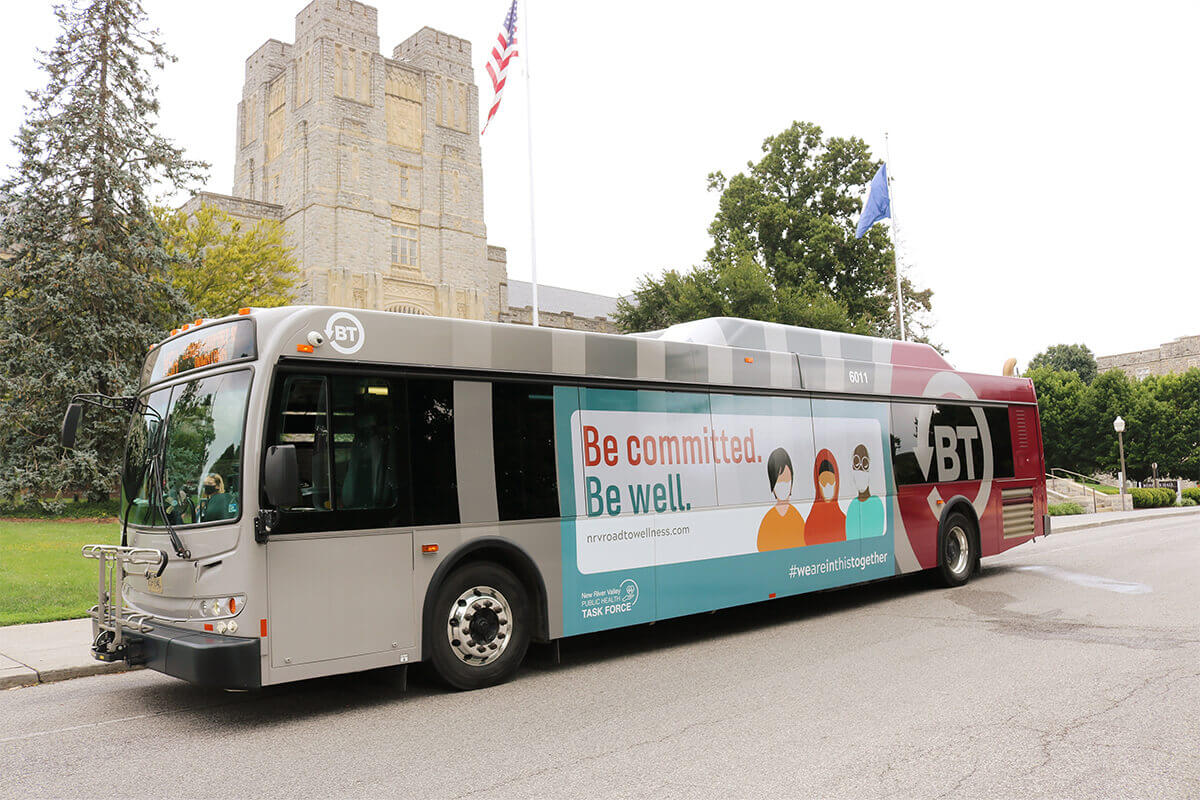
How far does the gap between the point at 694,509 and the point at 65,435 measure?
220 inches

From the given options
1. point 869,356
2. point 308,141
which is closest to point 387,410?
point 869,356

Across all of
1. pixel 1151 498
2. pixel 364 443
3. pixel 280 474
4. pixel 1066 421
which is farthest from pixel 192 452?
pixel 1066 421

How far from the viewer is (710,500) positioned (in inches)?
340

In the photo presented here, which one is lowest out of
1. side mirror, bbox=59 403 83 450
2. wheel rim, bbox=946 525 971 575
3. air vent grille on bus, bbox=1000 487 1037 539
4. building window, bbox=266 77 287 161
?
wheel rim, bbox=946 525 971 575

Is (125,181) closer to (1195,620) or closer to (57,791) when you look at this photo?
(57,791)

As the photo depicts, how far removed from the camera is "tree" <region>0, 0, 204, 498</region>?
72.6ft

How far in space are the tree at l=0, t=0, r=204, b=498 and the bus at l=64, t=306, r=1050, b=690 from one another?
17.3 m

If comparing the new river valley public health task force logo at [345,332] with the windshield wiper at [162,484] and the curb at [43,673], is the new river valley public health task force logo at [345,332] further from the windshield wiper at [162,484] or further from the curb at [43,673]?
the curb at [43,673]

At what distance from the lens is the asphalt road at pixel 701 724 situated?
14.8 feet

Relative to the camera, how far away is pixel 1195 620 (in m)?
9.12

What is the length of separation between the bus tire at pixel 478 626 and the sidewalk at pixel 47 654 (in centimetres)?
368

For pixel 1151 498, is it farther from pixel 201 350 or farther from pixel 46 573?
pixel 201 350

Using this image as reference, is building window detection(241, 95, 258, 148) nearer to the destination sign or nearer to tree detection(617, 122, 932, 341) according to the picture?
tree detection(617, 122, 932, 341)

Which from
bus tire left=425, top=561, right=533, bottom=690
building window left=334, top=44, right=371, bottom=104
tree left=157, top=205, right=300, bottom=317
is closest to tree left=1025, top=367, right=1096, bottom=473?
building window left=334, top=44, right=371, bottom=104
